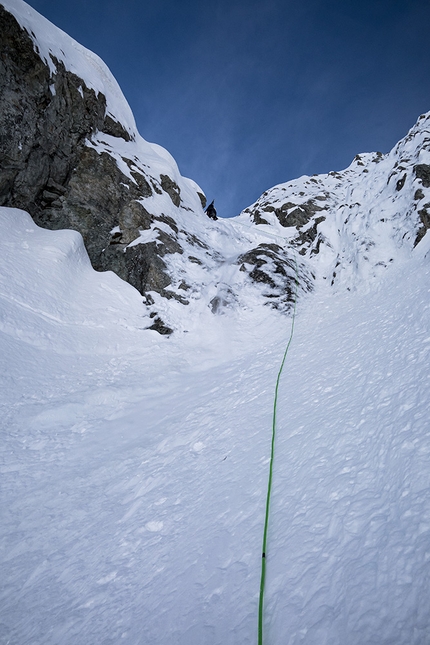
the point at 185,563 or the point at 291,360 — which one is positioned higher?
the point at 291,360

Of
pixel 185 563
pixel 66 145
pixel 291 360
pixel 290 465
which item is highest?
pixel 66 145

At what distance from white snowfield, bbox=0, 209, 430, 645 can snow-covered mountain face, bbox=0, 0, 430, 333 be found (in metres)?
4.45

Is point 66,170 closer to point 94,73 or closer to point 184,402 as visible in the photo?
point 94,73

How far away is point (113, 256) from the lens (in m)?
13.3

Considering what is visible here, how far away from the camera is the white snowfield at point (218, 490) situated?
82.4 inches

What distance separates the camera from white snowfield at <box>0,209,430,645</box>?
6.87ft

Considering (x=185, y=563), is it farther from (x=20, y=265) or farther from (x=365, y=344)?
(x=20, y=265)

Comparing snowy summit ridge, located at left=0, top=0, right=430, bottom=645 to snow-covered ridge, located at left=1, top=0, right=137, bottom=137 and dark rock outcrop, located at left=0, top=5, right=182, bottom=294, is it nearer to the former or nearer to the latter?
dark rock outcrop, located at left=0, top=5, right=182, bottom=294

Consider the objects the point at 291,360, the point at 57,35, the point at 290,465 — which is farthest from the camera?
the point at 57,35

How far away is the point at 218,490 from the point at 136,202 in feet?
47.9

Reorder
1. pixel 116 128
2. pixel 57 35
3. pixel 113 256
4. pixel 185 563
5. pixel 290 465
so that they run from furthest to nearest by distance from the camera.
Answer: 1. pixel 116 128
2. pixel 57 35
3. pixel 113 256
4. pixel 290 465
5. pixel 185 563

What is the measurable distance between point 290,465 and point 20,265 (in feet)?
34.3

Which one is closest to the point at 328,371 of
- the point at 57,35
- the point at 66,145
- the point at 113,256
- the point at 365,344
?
the point at 365,344

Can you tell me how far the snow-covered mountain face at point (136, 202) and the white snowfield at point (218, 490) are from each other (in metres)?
4.45
